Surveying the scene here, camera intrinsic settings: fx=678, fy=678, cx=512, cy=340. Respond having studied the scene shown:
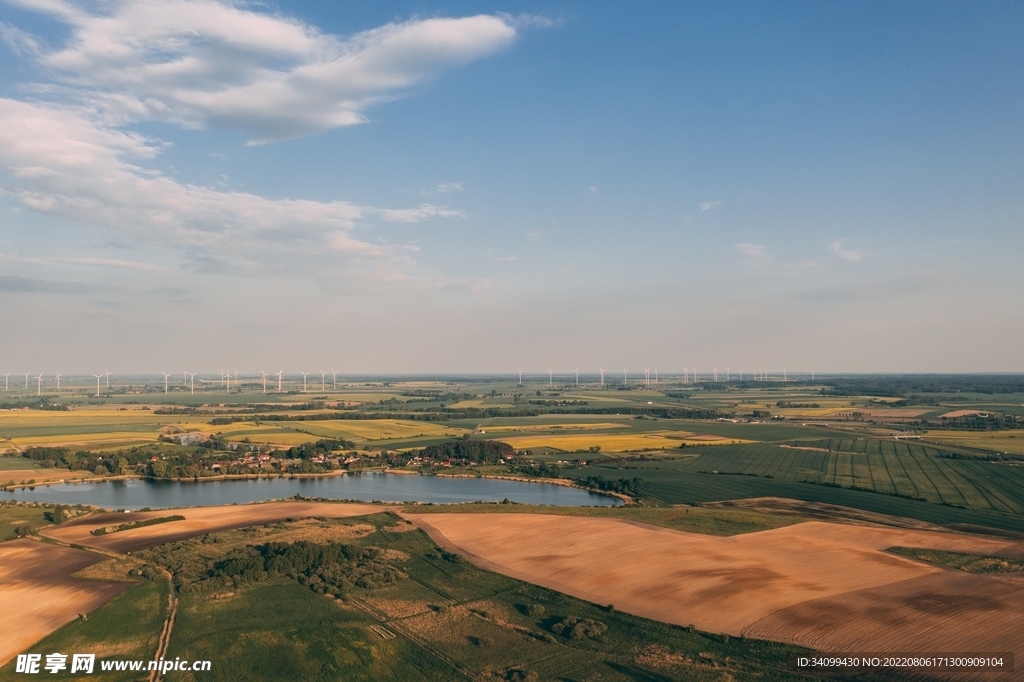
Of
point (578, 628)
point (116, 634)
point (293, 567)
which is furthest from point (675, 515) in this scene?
point (116, 634)

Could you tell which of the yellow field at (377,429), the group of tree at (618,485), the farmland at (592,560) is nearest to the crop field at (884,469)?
the farmland at (592,560)

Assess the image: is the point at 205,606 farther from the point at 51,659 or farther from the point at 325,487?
the point at 325,487

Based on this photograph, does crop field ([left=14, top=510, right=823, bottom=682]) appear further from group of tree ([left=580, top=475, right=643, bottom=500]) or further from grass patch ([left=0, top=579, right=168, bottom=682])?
group of tree ([left=580, top=475, right=643, bottom=500])

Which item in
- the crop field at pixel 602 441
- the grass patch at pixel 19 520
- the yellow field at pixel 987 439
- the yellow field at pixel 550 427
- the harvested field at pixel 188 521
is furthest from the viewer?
the yellow field at pixel 550 427

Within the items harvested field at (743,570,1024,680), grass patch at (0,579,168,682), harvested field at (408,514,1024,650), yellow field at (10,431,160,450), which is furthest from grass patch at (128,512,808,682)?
yellow field at (10,431,160,450)

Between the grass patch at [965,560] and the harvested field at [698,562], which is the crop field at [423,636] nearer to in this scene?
the harvested field at [698,562]

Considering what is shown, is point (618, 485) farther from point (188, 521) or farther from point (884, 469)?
point (188, 521)
